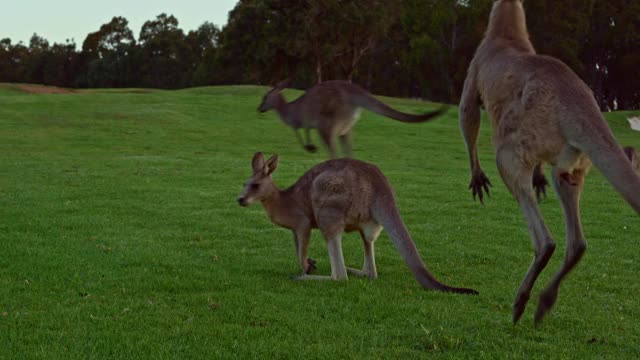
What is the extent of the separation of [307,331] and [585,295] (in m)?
2.81

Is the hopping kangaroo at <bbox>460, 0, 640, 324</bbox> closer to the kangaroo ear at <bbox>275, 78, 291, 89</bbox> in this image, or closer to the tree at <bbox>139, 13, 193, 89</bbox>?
the kangaroo ear at <bbox>275, 78, 291, 89</bbox>

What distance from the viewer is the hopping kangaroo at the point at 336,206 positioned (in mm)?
7340

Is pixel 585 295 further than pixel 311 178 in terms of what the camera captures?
No

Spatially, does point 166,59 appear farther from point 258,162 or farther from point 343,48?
point 343,48

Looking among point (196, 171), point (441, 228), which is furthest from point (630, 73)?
point (441, 228)

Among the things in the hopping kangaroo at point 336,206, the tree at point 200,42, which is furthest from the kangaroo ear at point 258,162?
the tree at point 200,42

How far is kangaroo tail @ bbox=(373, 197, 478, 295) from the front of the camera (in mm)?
6730

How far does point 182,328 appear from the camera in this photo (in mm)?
5684

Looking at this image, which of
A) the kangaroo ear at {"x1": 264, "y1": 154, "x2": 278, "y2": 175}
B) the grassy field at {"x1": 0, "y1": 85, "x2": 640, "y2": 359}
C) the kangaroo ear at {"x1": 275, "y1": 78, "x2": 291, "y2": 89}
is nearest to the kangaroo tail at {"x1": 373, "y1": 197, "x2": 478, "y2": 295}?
the grassy field at {"x1": 0, "y1": 85, "x2": 640, "y2": 359}

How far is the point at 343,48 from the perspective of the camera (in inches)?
176

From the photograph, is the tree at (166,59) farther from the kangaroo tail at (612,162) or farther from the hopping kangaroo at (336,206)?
the kangaroo tail at (612,162)

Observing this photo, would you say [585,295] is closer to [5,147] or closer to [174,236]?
[174,236]

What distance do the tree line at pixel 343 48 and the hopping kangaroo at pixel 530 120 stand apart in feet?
0.99

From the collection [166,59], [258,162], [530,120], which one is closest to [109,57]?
[166,59]
